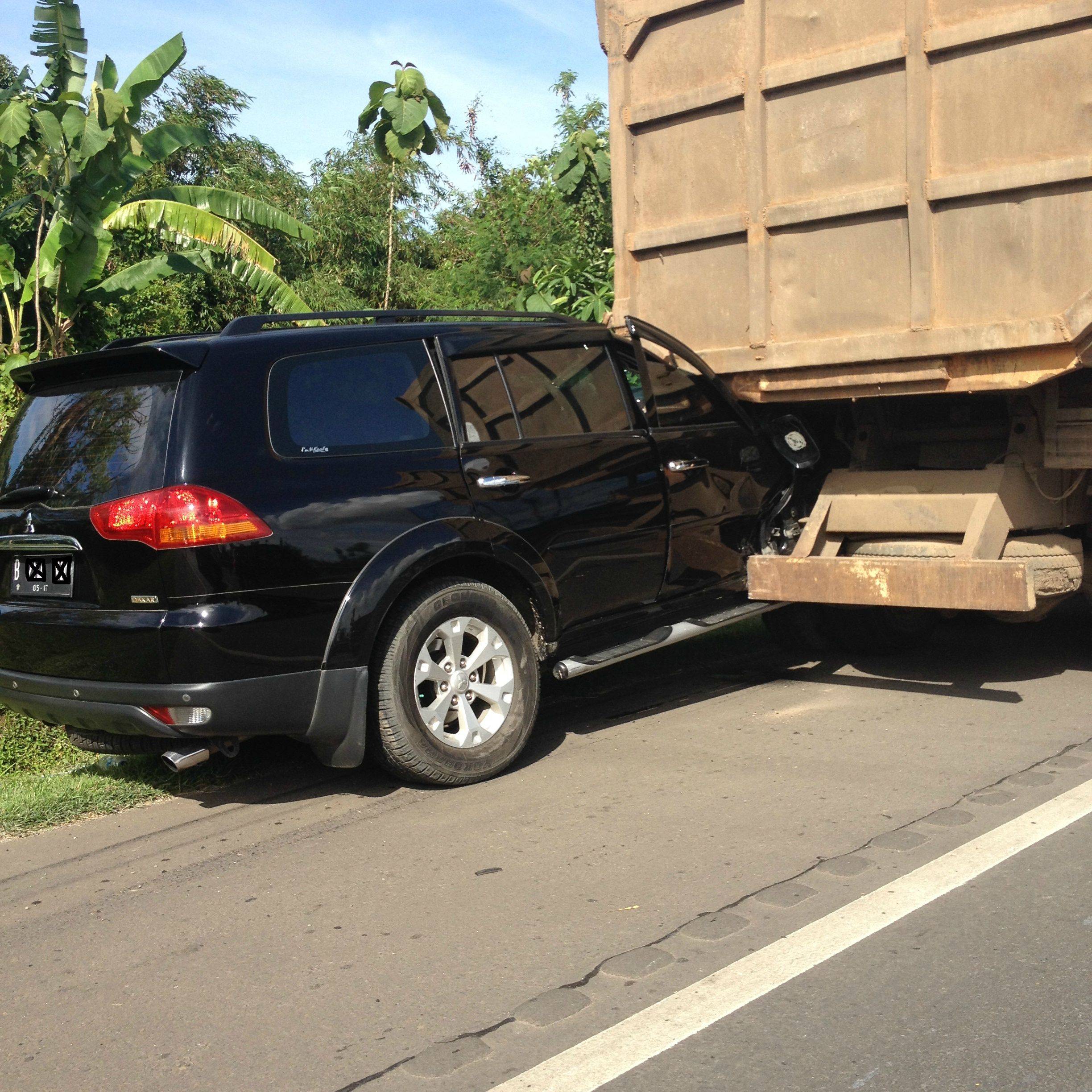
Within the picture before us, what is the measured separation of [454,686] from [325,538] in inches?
32.8

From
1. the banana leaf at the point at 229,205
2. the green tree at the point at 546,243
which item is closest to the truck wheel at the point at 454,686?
the green tree at the point at 546,243

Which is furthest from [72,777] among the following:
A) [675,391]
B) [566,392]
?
[675,391]

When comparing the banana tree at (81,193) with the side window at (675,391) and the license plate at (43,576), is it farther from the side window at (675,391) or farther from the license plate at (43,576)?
the side window at (675,391)

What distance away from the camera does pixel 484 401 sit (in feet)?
17.8

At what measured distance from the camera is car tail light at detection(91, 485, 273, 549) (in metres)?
4.46

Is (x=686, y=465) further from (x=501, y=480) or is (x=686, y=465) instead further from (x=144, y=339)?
(x=144, y=339)

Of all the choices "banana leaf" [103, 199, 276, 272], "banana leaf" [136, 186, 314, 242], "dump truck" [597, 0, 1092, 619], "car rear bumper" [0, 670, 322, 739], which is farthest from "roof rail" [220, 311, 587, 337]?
"banana leaf" [136, 186, 314, 242]

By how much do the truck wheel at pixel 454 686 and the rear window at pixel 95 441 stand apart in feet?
3.63

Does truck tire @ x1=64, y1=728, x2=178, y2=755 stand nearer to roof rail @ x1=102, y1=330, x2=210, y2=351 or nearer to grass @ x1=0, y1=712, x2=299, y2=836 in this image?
grass @ x1=0, y1=712, x2=299, y2=836

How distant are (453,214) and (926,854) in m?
20.6

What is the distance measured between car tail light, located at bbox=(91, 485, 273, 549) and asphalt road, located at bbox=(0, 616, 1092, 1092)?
3.63 ft

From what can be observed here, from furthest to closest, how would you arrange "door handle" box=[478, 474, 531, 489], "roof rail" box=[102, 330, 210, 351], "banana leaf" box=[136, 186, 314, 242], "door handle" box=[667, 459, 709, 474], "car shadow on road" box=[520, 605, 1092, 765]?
1. "banana leaf" box=[136, 186, 314, 242]
2. "car shadow on road" box=[520, 605, 1092, 765]
3. "door handle" box=[667, 459, 709, 474]
4. "door handle" box=[478, 474, 531, 489]
5. "roof rail" box=[102, 330, 210, 351]

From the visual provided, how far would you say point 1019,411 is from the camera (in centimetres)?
637

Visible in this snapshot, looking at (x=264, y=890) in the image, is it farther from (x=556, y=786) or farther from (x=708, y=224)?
(x=708, y=224)
